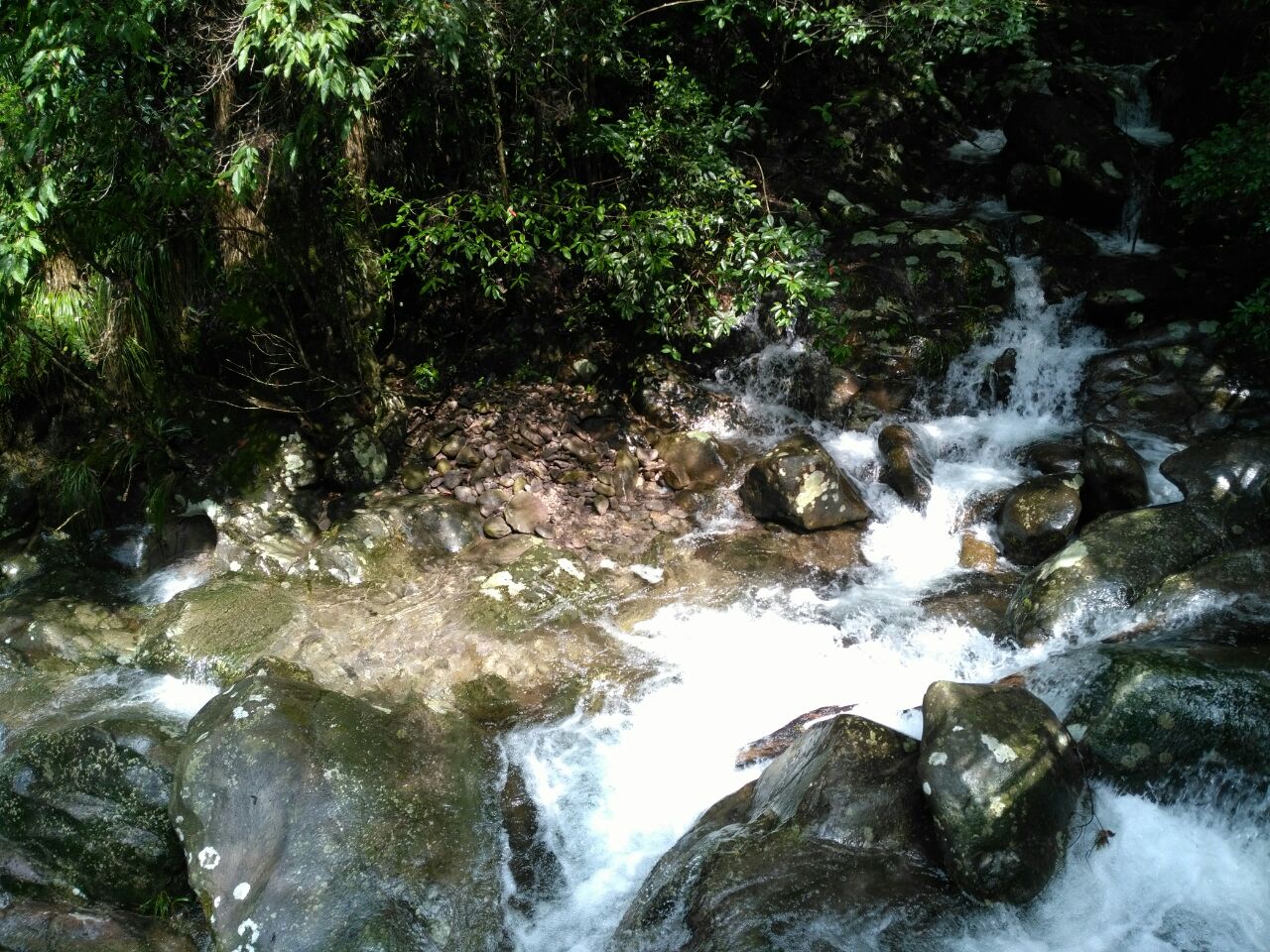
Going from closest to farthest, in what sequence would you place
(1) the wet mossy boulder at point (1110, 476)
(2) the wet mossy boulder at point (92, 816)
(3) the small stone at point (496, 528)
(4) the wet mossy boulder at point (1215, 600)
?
(2) the wet mossy boulder at point (92, 816)
(4) the wet mossy boulder at point (1215, 600)
(1) the wet mossy boulder at point (1110, 476)
(3) the small stone at point (496, 528)

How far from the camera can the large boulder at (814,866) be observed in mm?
3502

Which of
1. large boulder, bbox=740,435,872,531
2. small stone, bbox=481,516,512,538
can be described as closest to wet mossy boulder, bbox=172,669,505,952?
small stone, bbox=481,516,512,538

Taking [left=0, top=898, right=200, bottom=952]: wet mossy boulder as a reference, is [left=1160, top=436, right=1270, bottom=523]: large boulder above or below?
above

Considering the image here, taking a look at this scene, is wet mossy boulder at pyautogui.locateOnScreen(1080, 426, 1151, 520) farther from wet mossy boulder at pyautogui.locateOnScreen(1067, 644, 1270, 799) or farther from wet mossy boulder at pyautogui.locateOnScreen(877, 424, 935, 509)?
wet mossy boulder at pyautogui.locateOnScreen(1067, 644, 1270, 799)

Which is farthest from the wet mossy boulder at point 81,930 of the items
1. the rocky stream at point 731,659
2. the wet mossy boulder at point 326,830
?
the wet mossy boulder at point 326,830

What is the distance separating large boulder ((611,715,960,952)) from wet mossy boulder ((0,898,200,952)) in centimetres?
209

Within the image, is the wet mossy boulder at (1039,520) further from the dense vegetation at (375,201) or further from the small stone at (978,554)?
the dense vegetation at (375,201)

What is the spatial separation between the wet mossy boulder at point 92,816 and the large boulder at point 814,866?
235 centimetres

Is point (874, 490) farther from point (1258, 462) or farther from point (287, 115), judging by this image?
point (287, 115)

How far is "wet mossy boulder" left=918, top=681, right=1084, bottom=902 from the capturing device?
3533 mm

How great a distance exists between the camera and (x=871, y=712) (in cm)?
489

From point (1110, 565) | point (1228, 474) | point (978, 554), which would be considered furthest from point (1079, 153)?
point (1110, 565)

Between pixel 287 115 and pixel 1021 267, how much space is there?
22.6 feet

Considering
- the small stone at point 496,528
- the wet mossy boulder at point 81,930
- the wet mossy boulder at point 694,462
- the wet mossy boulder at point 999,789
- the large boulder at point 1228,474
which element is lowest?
the wet mossy boulder at point 81,930
